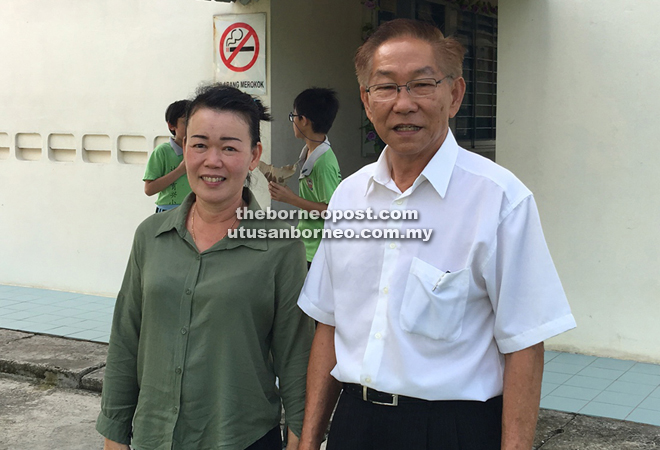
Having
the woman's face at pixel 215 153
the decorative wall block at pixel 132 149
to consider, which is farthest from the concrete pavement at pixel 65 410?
the woman's face at pixel 215 153

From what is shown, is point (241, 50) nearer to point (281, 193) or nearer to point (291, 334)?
point (281, 193)

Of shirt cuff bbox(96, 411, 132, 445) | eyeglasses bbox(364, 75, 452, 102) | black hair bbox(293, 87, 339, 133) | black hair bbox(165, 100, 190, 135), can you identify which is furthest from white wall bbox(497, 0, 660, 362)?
shirt cuff bbox(96, 411, 132, 445)

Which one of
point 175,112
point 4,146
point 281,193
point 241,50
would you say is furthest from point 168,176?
point 4,146

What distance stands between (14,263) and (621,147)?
6291 millimetres

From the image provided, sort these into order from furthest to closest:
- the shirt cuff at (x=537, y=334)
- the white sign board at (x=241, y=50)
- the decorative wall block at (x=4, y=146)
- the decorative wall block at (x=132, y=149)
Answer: the decorative wall block at (x=4, y=146)
the decorative wall block at (x=132, y=149)
the white sign board at (x=241, y=50)
the shirt cuff at (x=537, y=334)

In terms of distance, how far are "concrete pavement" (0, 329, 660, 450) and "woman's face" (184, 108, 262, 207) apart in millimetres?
2688

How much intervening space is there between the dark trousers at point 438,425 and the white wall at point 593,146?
3889 mm

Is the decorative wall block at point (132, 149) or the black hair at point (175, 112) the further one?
the decorative wall block at point (132, 149)

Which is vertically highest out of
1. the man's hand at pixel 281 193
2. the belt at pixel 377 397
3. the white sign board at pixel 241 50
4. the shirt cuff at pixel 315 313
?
the white sign board at pixel 241 50

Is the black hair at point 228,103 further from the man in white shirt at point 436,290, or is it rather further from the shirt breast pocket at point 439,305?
the shirt breast pocket at point 439,305

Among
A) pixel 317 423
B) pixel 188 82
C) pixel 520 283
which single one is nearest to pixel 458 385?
pixel 520 283

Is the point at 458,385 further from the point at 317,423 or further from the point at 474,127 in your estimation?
the point at 474,127

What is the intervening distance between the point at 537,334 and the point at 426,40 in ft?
2.64

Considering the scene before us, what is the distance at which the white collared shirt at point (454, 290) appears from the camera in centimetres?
197
